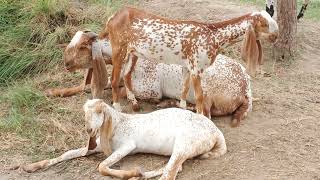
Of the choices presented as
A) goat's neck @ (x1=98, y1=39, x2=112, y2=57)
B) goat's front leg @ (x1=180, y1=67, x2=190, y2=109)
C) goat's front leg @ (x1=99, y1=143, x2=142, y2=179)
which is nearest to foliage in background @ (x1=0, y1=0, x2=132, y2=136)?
goat's neck @ (x1=98, y1=39, x2=112, y2=57)

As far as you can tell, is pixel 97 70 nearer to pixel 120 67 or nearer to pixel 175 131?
pixel 120 67

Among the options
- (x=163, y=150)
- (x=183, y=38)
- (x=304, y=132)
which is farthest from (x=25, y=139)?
Answer: (x=304, y=132)

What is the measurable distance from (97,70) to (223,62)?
1.15 metres

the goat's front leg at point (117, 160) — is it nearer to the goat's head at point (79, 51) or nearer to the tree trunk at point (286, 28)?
the goat's head at point (79, 51)

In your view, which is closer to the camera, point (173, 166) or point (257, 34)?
point (173, 166)

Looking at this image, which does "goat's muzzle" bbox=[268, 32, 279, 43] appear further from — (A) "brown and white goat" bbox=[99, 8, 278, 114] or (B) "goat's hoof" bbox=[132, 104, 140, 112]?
(B) "goat's hoof" bbox=[132, 104, 140, 112]

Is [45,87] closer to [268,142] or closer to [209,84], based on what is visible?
[209,84]

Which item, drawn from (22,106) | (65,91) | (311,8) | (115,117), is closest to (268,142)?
(115,117)

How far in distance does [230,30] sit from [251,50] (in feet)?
0.78

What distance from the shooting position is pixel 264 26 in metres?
4.64

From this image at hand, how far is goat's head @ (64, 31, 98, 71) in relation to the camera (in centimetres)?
517

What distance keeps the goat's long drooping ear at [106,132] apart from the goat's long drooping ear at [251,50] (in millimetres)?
1260

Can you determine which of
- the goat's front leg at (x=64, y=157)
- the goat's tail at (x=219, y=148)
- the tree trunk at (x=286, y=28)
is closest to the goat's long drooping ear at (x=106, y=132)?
the goat's front leg at (x=64, y=157)

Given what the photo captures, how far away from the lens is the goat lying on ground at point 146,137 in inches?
164
